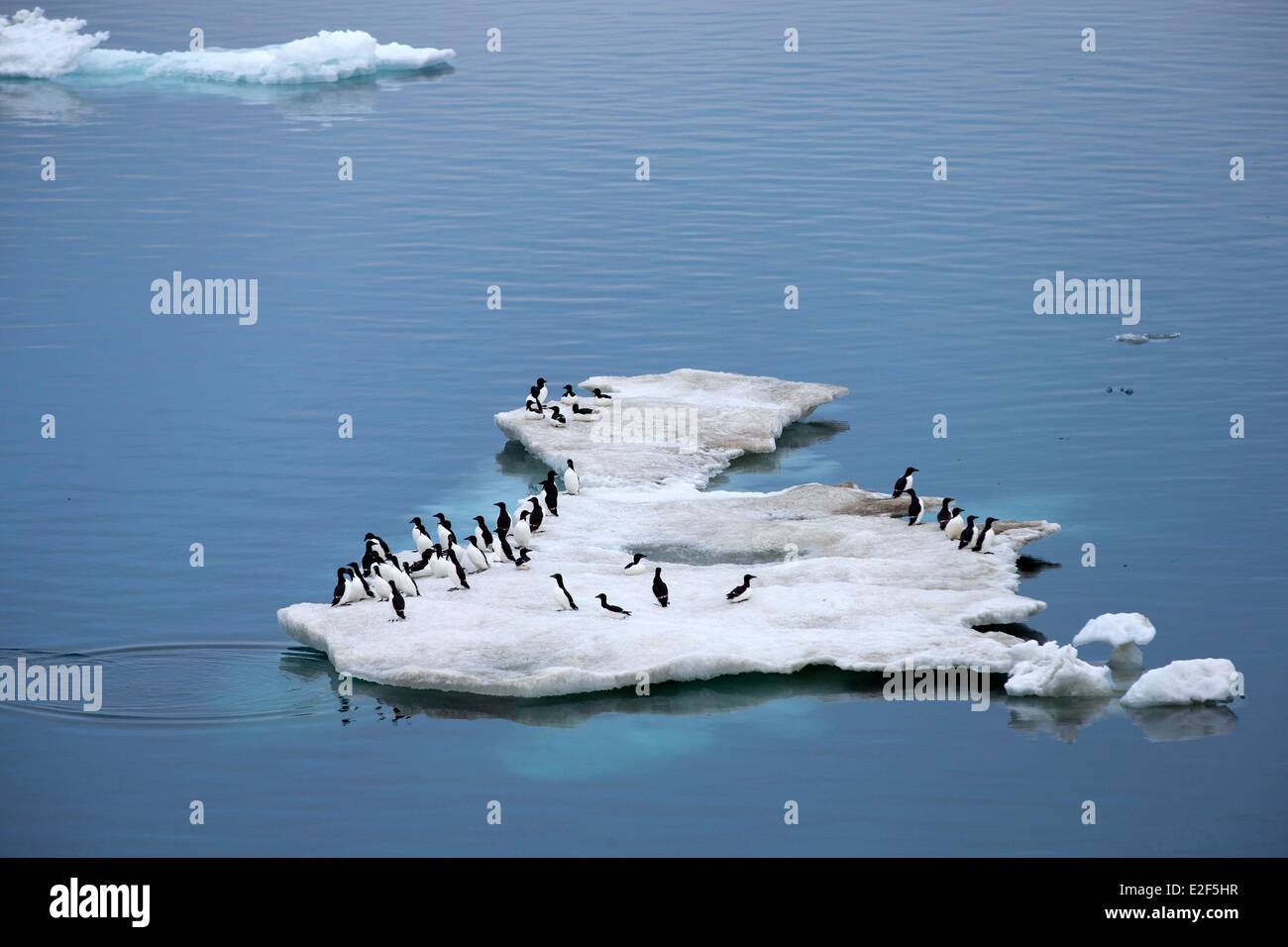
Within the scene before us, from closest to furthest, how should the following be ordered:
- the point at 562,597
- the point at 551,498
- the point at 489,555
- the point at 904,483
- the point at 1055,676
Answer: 1. the point at 1055,676
2. the point at 562,597
3. the point at 489,555
4. the point at 551,498
5. the point at 904,483

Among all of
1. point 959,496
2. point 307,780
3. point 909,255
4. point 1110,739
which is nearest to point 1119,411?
point 959,496

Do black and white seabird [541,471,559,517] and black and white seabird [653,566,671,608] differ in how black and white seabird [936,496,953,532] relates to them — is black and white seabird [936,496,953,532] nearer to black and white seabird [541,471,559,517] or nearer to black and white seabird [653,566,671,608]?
black and white seabird [653,566,671,608]

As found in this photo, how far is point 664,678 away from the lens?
32531 mm

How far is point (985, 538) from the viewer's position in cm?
3844

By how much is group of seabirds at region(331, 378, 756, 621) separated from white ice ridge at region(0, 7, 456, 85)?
5874cm

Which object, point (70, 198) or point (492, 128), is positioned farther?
point (492, 128)

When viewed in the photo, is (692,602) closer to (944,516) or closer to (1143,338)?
(944,516)

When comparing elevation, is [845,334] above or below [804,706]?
above

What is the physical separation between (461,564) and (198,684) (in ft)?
18.3

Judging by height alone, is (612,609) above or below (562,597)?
below

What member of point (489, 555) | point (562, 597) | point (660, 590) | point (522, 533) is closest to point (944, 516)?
point (660, 590)

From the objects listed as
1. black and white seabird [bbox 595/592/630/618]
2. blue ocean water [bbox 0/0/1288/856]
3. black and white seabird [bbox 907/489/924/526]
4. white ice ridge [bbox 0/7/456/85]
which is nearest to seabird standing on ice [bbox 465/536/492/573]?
black and white seabird [bbox 595/592/630/618]

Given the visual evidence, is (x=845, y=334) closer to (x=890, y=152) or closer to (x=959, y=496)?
(x=959, y=496)

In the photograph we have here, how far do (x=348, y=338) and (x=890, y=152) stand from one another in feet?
102
